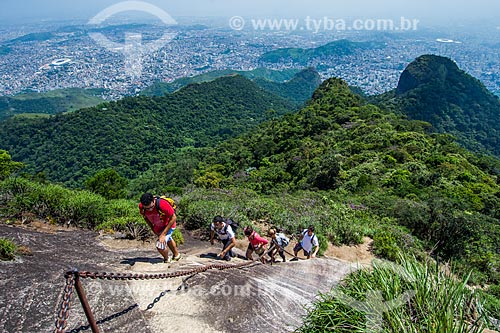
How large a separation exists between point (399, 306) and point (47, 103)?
5174 inches

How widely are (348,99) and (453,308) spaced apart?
4585 centimetres

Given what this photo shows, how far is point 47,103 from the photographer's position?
112 metres

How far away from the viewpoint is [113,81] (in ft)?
502

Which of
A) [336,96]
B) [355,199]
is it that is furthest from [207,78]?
[355,199]

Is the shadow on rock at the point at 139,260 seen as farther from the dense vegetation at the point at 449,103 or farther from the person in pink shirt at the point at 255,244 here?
the dense vegetation at the point at 449,103

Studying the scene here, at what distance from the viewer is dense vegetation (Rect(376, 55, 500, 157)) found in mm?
63250

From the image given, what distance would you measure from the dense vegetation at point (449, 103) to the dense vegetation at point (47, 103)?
99536mm

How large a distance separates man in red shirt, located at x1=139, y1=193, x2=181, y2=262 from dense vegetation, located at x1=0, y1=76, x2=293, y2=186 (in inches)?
1903

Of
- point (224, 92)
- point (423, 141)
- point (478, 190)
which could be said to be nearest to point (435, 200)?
point (478, 190)

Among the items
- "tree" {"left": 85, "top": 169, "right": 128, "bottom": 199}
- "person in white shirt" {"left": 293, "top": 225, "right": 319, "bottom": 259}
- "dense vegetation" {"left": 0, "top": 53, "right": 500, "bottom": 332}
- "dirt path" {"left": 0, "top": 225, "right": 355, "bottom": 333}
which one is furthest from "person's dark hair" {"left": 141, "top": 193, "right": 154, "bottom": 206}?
"tree" {"left": 85, "top": 169, "right": 128, "bottom": 199}

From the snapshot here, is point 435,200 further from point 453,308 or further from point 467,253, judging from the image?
point 453,308

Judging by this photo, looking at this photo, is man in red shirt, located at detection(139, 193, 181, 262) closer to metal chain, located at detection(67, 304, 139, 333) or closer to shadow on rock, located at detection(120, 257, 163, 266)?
shadow on rock, located at detection(120, 257, 163, 266)

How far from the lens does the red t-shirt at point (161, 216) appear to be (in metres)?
5.00

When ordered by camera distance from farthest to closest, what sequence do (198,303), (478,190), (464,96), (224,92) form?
1. (224,92)
2. (464,96)
3. (478,190)
4. (198,303)
